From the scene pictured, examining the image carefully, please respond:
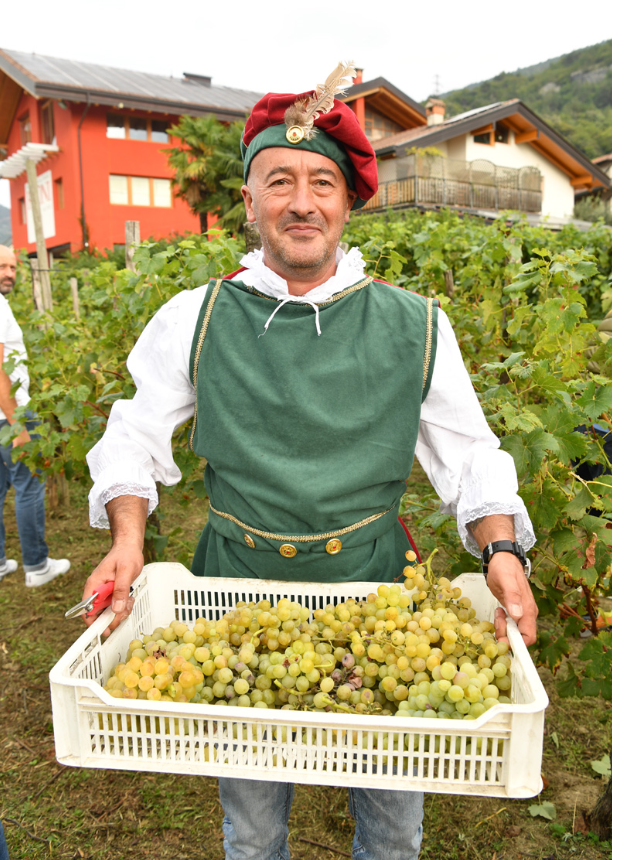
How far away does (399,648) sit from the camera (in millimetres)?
1394

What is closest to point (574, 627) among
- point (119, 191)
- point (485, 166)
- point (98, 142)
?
point (485, 166)

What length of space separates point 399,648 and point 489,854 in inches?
53.5

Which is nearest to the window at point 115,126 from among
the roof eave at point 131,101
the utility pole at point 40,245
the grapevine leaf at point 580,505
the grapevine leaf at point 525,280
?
the roof eave at point 131,101

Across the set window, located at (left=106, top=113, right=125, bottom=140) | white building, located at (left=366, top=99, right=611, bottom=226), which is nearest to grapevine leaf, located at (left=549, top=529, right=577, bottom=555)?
white building, located at (left=366, top=99, right=611, bottom=226)

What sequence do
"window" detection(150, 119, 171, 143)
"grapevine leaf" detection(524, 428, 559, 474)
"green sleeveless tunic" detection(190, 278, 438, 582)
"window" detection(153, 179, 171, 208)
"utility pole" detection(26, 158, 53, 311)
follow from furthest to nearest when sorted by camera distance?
"window" detection(153, 179, 171, 208) → "window" detection(150, 119, 171, 143) → "utility pole" detection(26, 158, 53, 311) → "grapevine leaf" detection(524, 428, 559, 474) → "green sleeveless tunic" detection(190, 278, 438, 582)

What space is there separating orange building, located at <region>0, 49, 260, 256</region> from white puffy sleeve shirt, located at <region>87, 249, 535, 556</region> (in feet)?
71.0

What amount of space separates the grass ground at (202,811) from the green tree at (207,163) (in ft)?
62.0

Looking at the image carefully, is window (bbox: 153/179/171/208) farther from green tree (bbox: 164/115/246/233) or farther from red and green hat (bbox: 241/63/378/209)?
red and green hat (bbox: 241/63/378/209)

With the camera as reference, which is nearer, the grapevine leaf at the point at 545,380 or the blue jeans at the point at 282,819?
the blue jeans at the point at 282,819

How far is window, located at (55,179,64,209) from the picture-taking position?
24448 mm

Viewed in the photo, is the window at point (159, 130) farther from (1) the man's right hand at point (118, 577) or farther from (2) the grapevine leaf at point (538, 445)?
(1) the man's right hand at point (118, 577)

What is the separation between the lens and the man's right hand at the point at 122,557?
1.49 metres

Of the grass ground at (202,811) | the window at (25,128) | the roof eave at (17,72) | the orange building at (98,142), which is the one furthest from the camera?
the window at (25,128)

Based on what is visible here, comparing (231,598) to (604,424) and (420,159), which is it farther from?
(420,159)
